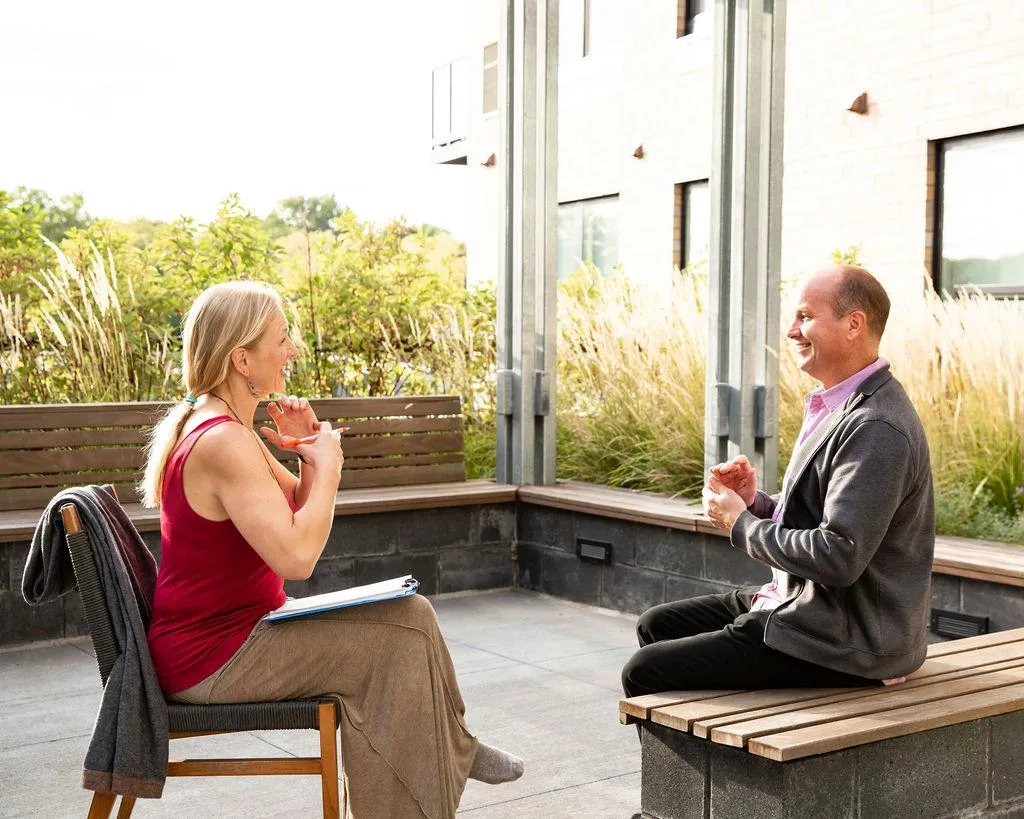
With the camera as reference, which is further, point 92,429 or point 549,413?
point 549,413

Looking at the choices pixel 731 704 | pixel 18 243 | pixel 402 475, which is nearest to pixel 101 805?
pixel 731 704

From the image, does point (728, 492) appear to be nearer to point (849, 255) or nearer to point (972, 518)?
point (972, 518)

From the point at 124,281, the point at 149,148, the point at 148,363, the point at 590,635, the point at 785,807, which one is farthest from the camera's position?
the point at 149,148

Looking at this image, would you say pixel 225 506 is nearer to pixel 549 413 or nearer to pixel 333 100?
pixel 549 413

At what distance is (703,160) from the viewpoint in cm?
984

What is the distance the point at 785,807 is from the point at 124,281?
4.74 metres

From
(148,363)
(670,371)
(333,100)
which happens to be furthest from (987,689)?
(333,100)

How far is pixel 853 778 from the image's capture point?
7.22 ft

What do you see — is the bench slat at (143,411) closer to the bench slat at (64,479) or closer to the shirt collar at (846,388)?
the bench slat at (64,479)

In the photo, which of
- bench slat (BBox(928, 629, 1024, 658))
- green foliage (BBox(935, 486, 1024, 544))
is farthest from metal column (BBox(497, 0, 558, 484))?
bench slat (BBox(928, 629, 1024, 658))

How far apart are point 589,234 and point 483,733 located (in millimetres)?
8134

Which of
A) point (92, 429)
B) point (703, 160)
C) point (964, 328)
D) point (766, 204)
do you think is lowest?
point (92, 429)

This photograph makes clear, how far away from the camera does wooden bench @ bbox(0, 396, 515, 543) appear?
4.69 meters

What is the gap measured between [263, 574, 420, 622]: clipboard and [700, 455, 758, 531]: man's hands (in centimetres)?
61
